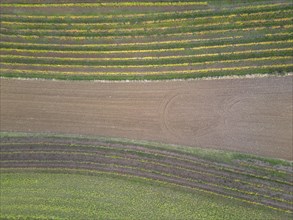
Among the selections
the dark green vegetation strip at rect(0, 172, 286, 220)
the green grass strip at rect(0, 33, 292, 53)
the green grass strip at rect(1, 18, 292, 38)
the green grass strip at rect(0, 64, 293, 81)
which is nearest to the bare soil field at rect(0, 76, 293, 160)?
the green grass strip at rect(0, 64, 293, 81)

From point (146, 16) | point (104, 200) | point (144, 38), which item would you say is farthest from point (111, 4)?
point (104, 200)

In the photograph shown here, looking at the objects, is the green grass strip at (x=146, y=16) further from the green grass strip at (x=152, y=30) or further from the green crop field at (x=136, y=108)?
the green grass strip at (x=152, y=30)

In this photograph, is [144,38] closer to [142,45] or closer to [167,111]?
[142,45]

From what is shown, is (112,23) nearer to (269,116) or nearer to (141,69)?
(141,69)

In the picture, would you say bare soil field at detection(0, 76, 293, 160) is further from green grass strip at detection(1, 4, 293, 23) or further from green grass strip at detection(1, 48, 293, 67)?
green grass strip at detection(1, 4, 293, 23)

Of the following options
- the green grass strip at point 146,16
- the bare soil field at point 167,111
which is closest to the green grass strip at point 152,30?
the green grass strip at point 146,16

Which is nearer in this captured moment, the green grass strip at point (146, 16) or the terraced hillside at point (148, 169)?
the terraced hillside at point (148, 169)
